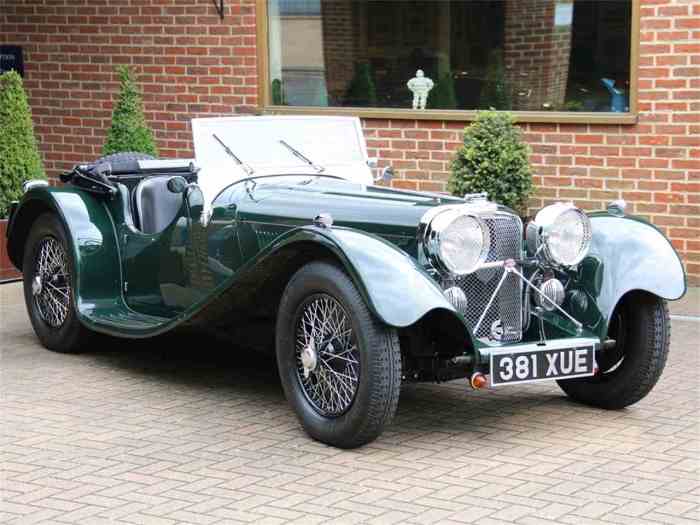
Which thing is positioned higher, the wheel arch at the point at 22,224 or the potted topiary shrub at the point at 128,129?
the potted topiary shrub at the point at 128,129

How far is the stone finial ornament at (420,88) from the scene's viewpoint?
1072 cm

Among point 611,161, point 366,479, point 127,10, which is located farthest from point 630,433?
point 127,10

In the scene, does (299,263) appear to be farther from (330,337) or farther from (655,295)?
(655,295)

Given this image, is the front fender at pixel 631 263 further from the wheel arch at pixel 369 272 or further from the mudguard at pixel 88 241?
the mudguard at pixel 88 241

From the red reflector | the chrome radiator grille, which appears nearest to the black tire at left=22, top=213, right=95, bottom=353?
the chrome radiator grille

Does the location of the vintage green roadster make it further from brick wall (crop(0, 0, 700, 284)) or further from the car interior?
brick wall (crop(0, 0, 700, 284))

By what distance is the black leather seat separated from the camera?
289 inches

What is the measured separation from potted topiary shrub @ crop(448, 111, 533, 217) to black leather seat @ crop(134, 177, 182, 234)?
295 cm

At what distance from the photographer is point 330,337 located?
5520 mm

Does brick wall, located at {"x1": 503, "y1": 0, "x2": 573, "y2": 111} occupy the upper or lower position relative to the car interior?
upper

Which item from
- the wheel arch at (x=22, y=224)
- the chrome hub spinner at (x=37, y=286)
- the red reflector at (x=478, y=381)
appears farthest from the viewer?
the wheel arch at (x=22, y=224)

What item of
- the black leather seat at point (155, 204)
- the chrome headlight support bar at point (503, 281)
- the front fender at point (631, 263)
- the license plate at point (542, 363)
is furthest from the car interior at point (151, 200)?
the license plate at point (542, 363)

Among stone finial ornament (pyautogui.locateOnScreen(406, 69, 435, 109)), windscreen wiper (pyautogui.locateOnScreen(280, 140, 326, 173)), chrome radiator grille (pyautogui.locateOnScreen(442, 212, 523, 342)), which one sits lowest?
chrome radiator grille (pyautogui.locateOnScreen(442, 212, 523, 342))

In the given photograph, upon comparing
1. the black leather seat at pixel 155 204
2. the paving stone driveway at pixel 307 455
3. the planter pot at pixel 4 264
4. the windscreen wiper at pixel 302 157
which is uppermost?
the windscreen wiper at pixel 302 157
